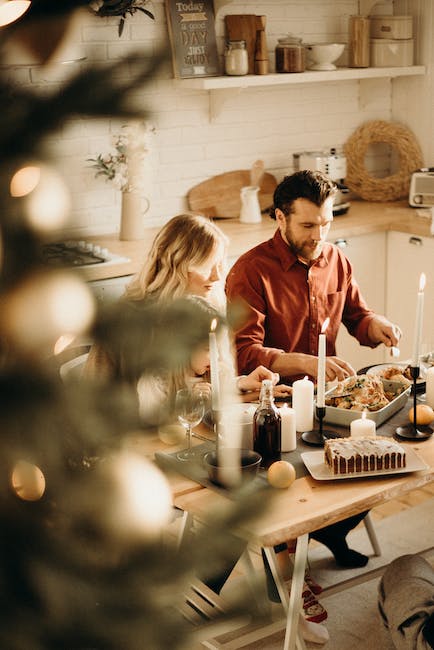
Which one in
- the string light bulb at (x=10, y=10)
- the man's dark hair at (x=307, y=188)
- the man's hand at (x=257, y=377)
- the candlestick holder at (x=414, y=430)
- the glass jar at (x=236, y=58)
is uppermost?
the glass jar at (x=236, y=58)

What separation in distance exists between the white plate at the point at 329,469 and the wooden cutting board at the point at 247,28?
2.78m

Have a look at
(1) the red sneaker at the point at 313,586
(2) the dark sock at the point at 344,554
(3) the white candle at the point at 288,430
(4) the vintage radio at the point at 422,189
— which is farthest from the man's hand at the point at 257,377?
(4) the vintage radio at the point at 422,189

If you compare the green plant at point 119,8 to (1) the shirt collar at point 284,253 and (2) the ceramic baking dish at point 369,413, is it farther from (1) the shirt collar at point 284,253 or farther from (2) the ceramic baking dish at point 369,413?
(2) the ceramic baking dish at point 369,413

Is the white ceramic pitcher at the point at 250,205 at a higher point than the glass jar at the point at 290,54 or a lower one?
lower

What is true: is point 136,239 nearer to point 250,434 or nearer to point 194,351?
point 250,434

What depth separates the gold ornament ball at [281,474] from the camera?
188 centimetres

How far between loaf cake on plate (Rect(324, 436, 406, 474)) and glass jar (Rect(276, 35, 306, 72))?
9.27ft

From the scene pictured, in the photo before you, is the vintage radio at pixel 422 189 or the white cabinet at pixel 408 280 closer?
the white cabinet at pixel 408 280

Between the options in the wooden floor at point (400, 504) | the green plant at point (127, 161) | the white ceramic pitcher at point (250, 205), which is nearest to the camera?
the wooden floor at point (400, 504)

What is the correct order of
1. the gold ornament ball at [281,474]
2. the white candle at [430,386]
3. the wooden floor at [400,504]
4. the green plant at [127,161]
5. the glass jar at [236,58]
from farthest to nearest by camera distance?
the glass jar at [236,58] < the green plant at [127,161] < the wooden floor at [400,504] < the white candle at [430,386] < the gold ornament ball at [281,474]

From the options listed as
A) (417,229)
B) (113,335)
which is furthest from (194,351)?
(417,229)

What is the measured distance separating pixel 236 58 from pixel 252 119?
47cm

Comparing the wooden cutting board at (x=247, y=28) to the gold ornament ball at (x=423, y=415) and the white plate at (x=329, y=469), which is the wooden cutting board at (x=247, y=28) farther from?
the white plate at (x=329, y=469)

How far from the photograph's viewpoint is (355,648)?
2527 millimetres
